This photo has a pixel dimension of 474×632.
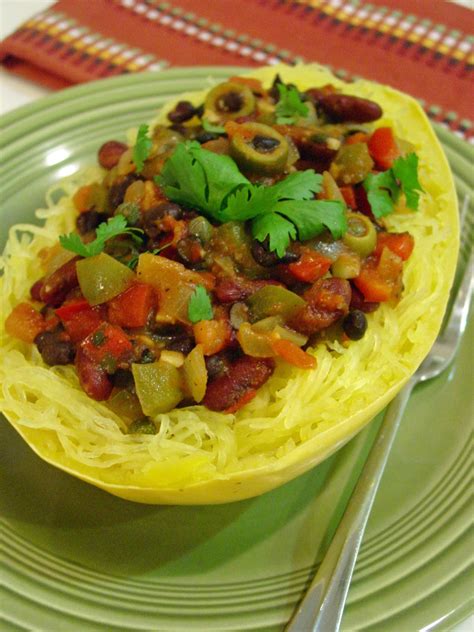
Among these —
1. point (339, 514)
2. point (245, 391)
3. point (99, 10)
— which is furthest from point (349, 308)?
point (99, 10)

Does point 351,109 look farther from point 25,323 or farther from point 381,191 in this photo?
point 25,323

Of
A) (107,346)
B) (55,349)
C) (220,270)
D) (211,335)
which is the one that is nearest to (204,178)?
(220,270)

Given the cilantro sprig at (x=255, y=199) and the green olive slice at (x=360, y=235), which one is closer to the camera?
the cilantro sprig at (x=255, y=199)

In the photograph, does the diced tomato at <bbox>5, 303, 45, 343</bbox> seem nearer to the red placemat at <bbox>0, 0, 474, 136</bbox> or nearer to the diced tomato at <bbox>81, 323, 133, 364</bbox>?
the diced tomato at <bbox>81, 323, 133, 364</bbox>

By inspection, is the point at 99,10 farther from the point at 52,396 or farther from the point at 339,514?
the point at 339,514

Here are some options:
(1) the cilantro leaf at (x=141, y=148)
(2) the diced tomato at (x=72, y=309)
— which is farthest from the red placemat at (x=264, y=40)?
(2) the diced tomato at (x=72, y=309)

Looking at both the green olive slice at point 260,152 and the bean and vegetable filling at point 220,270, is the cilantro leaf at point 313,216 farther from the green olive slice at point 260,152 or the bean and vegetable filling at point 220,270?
the green olive slice at point 260,152

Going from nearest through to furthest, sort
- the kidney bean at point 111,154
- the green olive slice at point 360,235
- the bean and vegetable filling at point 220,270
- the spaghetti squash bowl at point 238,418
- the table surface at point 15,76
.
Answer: the spaghetti squash bowl at point 238,418
the bean and vegetable filling at point 220,270
the green olive slice at point 360,235
the kidney bean at point 111,154
the table surface at point 15,76
